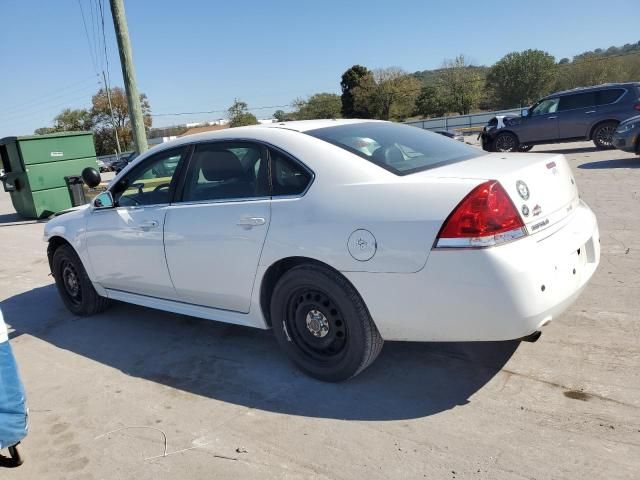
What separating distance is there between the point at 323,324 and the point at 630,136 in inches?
404

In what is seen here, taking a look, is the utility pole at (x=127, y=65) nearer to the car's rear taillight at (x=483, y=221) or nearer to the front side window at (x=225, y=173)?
the front side window at (x=225, y=173)

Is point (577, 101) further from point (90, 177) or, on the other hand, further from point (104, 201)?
point (104, 201)

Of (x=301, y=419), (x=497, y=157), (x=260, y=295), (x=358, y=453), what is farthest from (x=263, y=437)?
(x=497, y=157)

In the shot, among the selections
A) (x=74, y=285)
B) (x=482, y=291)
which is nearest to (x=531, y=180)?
(x=482, y=291)

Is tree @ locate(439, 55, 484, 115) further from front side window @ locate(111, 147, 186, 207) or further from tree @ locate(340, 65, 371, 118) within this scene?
front side window @ locate(111, 147, 186, 207)

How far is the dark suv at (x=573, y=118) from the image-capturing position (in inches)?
560

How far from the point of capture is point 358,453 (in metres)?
2.64

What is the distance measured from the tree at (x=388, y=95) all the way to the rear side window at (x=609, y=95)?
1653 inches

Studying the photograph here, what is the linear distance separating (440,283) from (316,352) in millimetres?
1029

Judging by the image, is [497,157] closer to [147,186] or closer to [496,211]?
[496,211]

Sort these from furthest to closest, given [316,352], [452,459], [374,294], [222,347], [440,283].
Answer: [222,347]
[316,352]
[374,294]
[440,283]
[452,459]

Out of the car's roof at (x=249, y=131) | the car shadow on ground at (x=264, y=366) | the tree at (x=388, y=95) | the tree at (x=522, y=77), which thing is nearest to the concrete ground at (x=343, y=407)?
the car shadow on ground at (x=264, y=366)

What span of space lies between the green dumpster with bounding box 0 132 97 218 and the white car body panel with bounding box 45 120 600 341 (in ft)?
33.6

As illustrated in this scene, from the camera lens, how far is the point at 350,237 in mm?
2949
